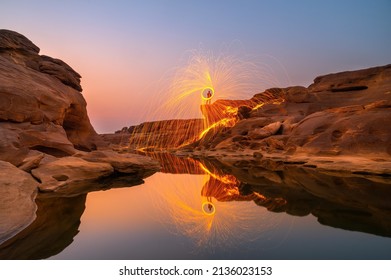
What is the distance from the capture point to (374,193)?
7422 millimetres

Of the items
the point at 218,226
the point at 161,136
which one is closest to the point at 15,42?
the point at 218,226

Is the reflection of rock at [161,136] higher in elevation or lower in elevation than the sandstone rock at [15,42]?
higher

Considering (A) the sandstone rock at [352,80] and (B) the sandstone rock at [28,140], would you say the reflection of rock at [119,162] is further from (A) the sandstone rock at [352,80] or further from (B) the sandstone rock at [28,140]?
(A) the sandstone rock at [352,80]

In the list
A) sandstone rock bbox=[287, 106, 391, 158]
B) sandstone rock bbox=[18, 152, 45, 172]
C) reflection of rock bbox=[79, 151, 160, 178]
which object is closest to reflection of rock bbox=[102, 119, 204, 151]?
sandstone rock bbox=[287, 106, 391, 158]

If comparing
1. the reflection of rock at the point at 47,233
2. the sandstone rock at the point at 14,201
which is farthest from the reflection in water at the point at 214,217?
the sandstone rock at the point at 14,201

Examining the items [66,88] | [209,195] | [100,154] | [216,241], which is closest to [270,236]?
[216,241]

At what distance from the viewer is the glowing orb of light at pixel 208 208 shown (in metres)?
6.42

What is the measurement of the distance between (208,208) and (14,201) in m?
4.98

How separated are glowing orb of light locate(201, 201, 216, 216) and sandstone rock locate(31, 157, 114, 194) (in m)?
4.79

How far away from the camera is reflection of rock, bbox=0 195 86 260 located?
12.6 ft

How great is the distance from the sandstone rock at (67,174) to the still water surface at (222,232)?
192cm
